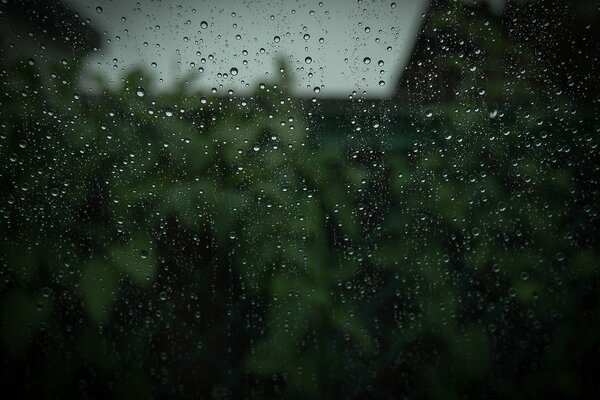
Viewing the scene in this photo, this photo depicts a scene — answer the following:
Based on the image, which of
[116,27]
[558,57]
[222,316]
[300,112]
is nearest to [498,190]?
[558,57]

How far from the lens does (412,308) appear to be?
76 cm

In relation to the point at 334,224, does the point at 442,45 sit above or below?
above

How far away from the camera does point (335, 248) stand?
0.75 meters

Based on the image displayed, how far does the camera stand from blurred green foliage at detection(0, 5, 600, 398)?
2.35ft

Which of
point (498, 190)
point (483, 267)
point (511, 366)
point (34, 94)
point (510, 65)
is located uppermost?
point (510, 65)

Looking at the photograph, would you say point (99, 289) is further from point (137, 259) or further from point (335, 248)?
point (335, 248)

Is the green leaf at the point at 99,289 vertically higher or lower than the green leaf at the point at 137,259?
lower

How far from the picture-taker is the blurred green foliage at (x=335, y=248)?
0.72 metres

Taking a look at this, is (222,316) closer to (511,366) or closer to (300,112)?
(300,112)

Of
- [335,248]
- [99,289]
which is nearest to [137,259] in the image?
[99,289]

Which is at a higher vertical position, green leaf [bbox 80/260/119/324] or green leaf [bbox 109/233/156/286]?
green leaf [bbox 109/233/156/286]

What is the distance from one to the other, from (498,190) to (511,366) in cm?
35

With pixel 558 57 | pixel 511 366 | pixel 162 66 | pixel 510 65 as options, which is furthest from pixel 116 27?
pixel 511 366

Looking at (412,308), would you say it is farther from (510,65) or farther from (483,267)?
(510,65)
